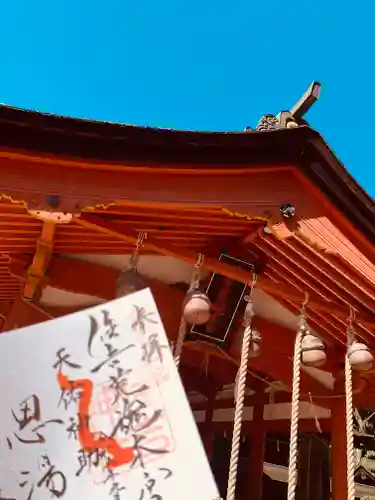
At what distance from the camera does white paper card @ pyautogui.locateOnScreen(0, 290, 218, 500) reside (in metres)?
2.37

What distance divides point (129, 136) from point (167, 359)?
142 cm

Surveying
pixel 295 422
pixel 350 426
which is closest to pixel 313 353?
pixel 350 426

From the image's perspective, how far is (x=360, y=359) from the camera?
12.8 ft

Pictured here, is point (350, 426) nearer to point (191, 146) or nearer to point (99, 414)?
point (99, 414)

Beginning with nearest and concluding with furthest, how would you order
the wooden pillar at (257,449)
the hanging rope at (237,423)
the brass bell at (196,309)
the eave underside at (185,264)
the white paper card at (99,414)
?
the white paper card at (99,414) → the hanging rope at (237,423) → the brass bell at (196,309) → the eave underside at (185,264) → the wooden pillar at (257,449)

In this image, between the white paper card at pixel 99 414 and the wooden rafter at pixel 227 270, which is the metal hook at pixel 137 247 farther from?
the white paper card at pixel 99 414

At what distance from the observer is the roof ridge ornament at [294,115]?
4.64 m

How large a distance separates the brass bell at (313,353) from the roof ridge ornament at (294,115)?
6.07 ft

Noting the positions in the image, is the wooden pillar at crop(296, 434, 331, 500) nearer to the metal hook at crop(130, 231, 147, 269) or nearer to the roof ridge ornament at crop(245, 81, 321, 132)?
the roof ridge ornament at crop(245, 81, 321, 132)

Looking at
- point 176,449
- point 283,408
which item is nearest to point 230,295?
point 176,449

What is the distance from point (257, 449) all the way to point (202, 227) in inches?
160

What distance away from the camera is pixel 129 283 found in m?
3.45

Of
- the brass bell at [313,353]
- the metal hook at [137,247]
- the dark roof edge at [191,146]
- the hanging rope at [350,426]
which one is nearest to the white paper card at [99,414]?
the metal hook at [137,247]

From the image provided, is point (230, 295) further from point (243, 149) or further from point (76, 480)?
point (76, 480)
